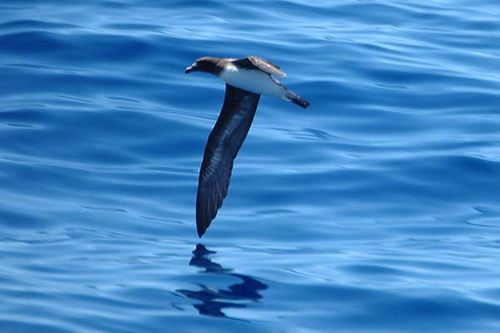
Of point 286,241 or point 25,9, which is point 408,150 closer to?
point 286,241

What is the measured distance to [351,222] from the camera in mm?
13008

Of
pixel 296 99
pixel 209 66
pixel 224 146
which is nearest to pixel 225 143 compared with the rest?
pixel 224 146

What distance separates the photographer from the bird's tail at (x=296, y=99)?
1131cm

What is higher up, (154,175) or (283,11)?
(283,11)

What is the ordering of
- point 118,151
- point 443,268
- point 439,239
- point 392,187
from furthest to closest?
point 118,151 → point 392,187 → point 439,239 → point 443,268

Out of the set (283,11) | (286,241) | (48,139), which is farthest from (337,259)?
(283,11)

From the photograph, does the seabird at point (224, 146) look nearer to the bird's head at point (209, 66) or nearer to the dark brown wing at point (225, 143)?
the dark brown wing at point (225, 143)

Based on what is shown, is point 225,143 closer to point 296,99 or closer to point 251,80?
point 251,80

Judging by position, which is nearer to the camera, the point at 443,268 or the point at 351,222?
the point at 443,268

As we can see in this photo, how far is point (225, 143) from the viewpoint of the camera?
1277 cm

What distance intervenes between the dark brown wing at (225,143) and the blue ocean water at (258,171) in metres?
0.46

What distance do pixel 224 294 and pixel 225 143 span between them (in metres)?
2.18

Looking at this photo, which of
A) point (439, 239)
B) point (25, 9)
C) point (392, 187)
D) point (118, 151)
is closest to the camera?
point (439, 239)

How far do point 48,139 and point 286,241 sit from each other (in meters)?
3.75
